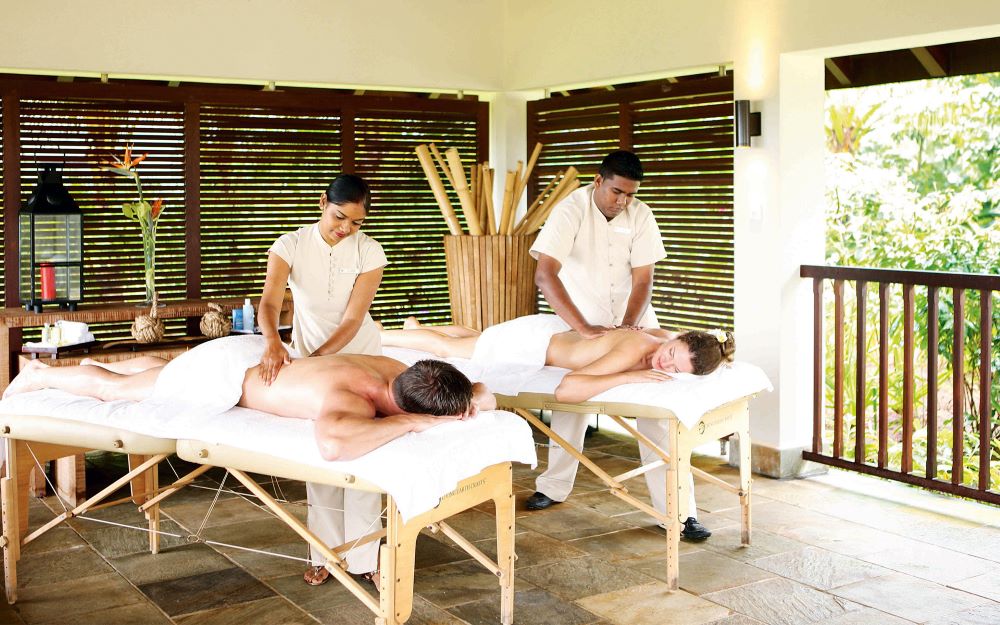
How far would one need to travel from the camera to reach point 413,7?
6.15 m

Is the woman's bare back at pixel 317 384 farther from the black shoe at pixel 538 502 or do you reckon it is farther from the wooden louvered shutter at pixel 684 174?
the wooden louvered shutter at pixel 684 174

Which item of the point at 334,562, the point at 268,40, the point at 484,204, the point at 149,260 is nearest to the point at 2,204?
the point at 149,260

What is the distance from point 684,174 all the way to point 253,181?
2306mm

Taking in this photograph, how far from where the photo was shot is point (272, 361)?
3.48 metres

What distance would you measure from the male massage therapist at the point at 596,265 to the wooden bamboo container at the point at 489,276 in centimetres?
109

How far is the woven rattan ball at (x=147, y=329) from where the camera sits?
500 cm

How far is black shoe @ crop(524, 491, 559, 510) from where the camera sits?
180 inches

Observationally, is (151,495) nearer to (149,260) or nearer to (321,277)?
(321,277)

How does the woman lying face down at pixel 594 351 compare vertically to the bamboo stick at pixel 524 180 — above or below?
below

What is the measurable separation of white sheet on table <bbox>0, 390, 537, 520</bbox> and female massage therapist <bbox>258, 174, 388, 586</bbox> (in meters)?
0.30

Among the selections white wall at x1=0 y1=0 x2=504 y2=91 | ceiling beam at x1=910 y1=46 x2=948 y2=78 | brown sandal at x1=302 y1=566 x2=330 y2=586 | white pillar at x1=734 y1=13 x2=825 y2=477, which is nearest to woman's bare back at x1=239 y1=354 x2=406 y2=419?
brown sandal at x1=302 y1=566 x2=330 y2=586

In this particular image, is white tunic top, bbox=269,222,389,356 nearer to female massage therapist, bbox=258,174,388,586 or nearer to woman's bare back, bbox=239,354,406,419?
female massage therapist, bbox=258,174,388,586

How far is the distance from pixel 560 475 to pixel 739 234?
4.90 feet

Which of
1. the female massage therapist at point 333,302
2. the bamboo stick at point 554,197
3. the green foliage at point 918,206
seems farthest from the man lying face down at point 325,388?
the green foliage at point 918,206
